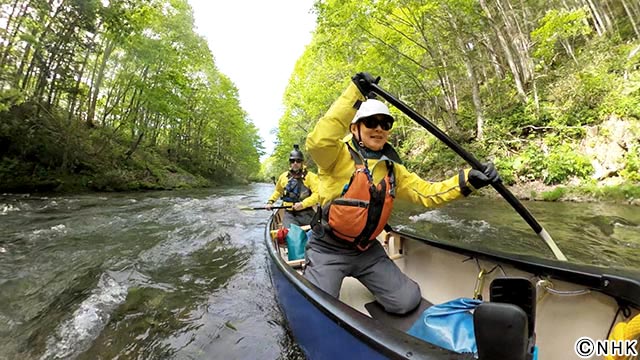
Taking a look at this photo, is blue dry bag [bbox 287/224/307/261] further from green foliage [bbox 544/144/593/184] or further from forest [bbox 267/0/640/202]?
green foliage [bbox 544/144/593/184]

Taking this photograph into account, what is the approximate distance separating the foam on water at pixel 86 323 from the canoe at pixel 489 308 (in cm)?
200

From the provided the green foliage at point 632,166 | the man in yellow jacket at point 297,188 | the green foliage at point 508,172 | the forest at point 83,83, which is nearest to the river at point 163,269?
the man in yellow jacket at point 297,188

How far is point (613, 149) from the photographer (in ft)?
32.2

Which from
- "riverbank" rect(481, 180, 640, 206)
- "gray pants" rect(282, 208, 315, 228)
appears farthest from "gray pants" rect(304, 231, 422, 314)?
"riverbank" rect(481, 180, 640, 206)

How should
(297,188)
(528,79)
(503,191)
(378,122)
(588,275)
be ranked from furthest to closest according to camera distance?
(528,79) → (297,188) → (503,191) → (378,122) → (588,275)

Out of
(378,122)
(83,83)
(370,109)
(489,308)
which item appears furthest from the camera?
(83,83)

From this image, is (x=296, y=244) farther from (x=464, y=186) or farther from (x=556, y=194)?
(x=556, y=194)

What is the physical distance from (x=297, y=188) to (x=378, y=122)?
4614 millimetres

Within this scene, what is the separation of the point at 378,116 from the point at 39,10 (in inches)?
564

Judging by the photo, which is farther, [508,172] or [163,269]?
[508,172]

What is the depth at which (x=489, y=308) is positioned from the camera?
3.14 ft

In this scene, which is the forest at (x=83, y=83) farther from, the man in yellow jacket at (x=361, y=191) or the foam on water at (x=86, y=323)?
the man in yellow jacket at (x=361, y=191)

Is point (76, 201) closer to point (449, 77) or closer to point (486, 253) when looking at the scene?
point (486, 253)

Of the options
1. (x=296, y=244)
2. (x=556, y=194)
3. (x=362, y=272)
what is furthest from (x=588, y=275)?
(x=556, y=194)
